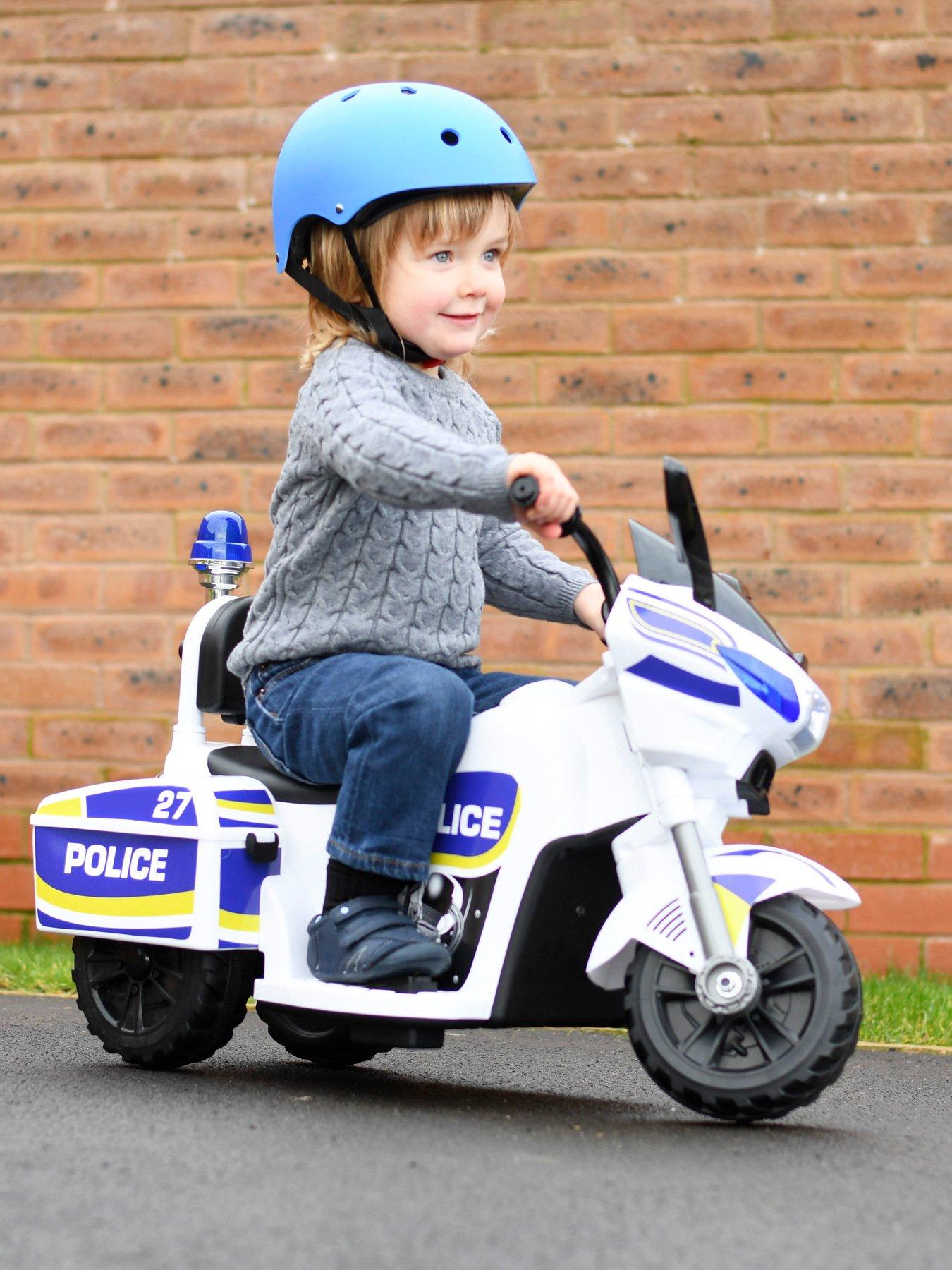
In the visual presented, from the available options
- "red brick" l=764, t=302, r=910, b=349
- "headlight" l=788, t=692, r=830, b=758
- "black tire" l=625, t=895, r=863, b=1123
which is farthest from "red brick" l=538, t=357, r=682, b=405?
"black tire" l=625, t=895, r=863, b=1123

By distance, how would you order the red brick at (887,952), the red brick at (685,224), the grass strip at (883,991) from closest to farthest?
the grass strip at (883,991) < the red brick at (887,952) < the red brick at (685,224)

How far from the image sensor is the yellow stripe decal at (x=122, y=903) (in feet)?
9.41

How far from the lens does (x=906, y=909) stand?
14.0ft

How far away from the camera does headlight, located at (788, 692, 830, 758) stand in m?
2.53

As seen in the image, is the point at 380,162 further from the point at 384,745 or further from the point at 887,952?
the point at 887,952

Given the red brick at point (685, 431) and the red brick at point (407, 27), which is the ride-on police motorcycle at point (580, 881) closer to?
the red brick at point (685, 431)

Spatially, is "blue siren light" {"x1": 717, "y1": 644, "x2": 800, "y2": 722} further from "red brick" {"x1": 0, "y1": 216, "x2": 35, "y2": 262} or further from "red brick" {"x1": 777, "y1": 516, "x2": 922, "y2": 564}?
"red brick" {"x1": 0, "y1": 216, "x2": 35, "y2": 262}

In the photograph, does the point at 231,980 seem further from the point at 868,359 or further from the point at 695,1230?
the point at 868,359

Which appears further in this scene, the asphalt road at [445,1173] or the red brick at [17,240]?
the red brick at [17,240]

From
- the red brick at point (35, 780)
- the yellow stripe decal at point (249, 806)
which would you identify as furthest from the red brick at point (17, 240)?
the yellow stripe decal at point (249, 806)

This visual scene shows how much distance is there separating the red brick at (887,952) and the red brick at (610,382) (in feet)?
4.74

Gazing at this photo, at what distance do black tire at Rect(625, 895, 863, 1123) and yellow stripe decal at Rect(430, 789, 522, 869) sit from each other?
0.98 feet

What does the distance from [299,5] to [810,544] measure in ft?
6.68

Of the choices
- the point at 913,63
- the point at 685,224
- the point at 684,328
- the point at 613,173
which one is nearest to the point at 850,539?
the point at 684,328
